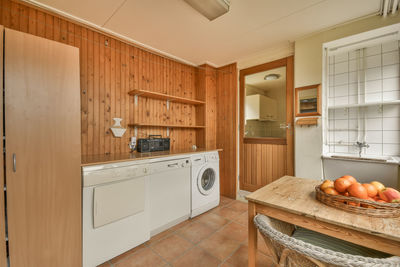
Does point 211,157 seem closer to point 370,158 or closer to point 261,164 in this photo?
point 261,164

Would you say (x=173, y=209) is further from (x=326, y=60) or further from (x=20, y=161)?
(x=326, y=60)

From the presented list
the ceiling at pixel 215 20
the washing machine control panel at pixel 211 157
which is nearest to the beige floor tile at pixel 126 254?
the washing machine control panel at pixel 211 157

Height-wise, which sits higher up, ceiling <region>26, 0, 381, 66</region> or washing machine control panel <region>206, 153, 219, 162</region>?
ceiling <region>26, 0, 381, 66</region>

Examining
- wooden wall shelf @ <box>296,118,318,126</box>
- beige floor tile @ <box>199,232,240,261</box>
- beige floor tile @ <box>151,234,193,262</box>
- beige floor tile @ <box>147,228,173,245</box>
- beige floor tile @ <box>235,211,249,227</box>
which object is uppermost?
wooden wall shelf @ <box>296,118,318,126</box>

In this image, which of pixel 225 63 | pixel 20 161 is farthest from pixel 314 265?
pixel 225 63

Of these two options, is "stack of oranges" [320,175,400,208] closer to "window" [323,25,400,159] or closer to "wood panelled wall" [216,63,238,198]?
"window" [323,25,400,159]

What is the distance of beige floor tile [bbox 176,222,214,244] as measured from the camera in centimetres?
205

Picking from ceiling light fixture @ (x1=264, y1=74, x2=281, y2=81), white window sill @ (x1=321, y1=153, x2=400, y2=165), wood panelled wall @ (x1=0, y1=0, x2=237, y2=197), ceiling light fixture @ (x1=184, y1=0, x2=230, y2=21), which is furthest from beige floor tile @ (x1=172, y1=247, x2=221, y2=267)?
ceiling light fixture @ (x1=264, y1=74, x2=281, y2=81)

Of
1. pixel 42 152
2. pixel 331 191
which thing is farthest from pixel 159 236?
pixel 331 191

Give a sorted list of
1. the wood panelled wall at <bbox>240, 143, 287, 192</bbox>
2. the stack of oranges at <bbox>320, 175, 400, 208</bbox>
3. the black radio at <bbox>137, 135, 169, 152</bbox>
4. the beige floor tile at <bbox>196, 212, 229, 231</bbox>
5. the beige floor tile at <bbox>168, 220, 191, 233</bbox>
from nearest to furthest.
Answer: the stack of oranges at <bbox>320, 175, 400, 208</bbox>, the beige floor tile at <bbox>168, 220, 191, 233</bbox>, the beige floor tile at <bbox>196, 212, 229, 231</bbox>, the black radio at <bbox>137, 135, 169, 152</bbox>, the wood panelled wall at <bbox>240, 143, 287, 192</bbox>

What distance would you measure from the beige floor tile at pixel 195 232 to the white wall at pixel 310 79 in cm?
156

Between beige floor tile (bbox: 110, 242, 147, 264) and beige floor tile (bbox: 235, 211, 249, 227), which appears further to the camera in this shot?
beige floor tile (bbox: 235, 211, 249, 227)

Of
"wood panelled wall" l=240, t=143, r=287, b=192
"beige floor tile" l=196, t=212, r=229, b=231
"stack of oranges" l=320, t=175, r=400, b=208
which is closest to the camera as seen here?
"stack of oranges" l=320, t=175, r=400, b=208

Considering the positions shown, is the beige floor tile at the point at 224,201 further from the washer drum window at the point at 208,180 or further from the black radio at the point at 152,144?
the black radio at the point at 152,144
